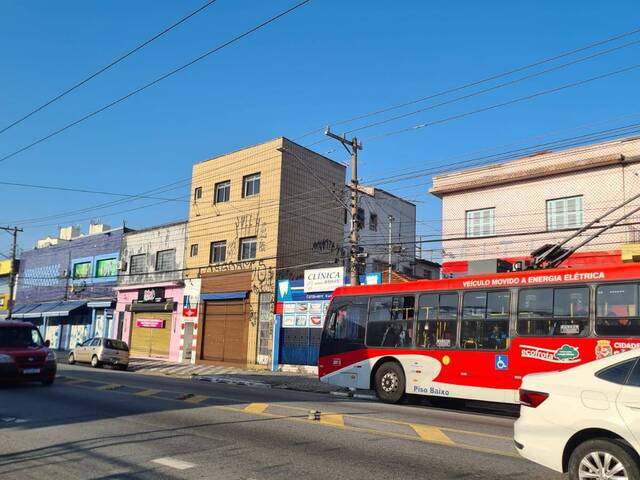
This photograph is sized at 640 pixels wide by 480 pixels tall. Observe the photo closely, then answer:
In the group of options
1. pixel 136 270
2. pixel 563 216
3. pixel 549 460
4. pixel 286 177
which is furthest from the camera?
pixel 136 270

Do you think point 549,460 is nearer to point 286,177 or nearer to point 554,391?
point 554,391

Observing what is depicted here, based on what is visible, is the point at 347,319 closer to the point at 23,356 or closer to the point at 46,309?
the point at 23,356

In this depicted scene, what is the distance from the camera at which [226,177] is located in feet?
110

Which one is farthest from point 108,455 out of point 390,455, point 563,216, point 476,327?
point 563,216

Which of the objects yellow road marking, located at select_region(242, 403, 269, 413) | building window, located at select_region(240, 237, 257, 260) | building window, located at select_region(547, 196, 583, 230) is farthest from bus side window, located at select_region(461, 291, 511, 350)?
building window, located at select_region(240, 237, 257, 260)

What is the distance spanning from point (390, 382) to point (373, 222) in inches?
1069

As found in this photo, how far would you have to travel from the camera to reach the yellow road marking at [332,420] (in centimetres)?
986

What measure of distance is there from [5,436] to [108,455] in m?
2.42

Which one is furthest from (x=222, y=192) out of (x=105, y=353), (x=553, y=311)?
(x=553, y=311)

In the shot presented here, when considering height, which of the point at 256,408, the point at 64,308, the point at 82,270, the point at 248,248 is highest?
the point at 248,248

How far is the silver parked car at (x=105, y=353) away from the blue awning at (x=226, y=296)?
566 cm

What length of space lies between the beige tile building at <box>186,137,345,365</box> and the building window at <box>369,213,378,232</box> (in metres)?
7.56

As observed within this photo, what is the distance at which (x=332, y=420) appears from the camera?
33.7 feet

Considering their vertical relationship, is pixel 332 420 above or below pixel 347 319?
below
